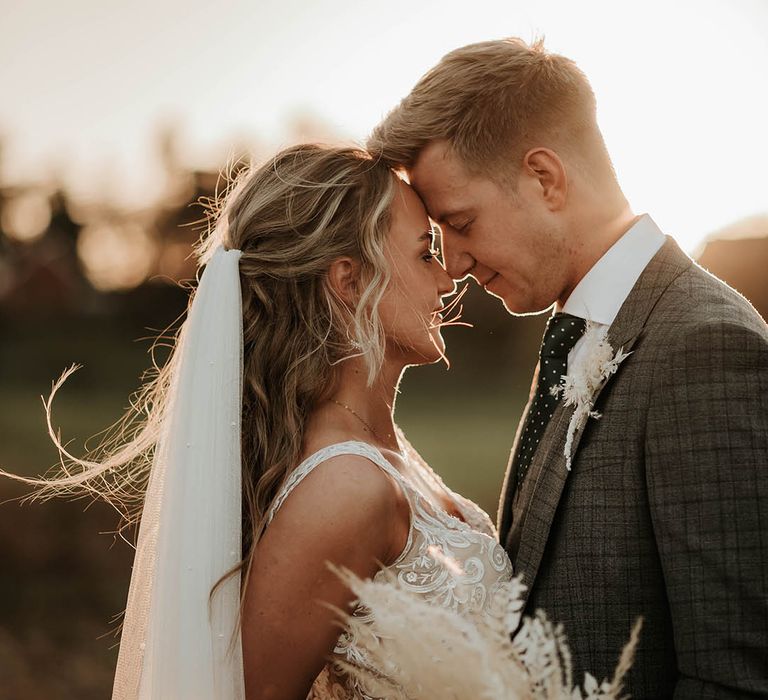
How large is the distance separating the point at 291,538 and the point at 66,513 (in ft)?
32.6

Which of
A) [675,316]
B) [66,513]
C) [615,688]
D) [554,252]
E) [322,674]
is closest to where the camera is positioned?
[615,688]

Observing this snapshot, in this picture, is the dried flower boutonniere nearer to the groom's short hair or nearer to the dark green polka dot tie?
the dark green polka dot tie

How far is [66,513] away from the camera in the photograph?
1166 cm

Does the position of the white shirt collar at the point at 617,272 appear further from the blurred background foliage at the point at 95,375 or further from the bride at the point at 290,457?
the blurred background foliage at the point at 95,375

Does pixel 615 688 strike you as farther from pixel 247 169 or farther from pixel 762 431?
pixel 247 169

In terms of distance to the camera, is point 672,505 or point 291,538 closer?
point 672,505

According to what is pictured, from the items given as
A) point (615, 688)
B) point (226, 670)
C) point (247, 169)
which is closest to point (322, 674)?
point (226, 670)

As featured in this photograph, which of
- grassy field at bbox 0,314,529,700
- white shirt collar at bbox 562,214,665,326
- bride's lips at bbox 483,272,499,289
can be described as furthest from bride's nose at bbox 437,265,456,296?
grassy field at bbox 0,314,529,700

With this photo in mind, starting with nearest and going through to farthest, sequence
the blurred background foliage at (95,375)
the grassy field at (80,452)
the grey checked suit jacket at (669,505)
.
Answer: the grey checked suit jacket at (669,505)
the grassy field at (80,452)
the blurred background foliage at (95,375)

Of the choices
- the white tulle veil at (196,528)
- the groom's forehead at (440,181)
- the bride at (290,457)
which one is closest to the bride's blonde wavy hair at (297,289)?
the bride at (290,457)

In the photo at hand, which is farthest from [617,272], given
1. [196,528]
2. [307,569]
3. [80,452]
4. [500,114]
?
[80,452]

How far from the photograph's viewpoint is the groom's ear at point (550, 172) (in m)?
3.18

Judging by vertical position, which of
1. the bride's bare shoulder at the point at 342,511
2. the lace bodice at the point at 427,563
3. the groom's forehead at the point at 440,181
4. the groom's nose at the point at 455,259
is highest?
the groom's forehead at the point at 440,181

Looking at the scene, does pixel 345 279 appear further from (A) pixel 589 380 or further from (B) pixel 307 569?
(B) pixel 307 569
